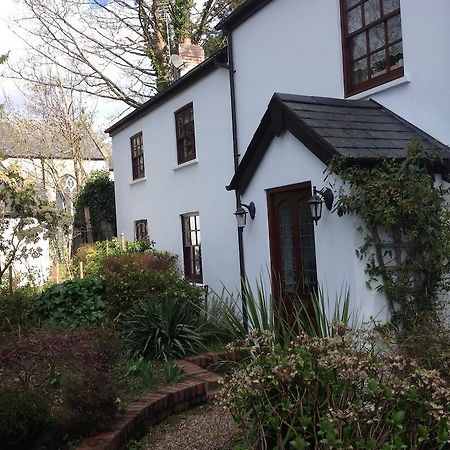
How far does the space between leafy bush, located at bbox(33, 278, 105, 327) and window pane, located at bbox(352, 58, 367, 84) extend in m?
Result: 5.21

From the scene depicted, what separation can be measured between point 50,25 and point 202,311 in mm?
18410

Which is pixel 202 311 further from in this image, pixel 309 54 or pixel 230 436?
pixel 309 54

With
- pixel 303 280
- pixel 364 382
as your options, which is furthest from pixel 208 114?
pixel 364 382

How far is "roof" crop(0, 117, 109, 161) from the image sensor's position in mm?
23969

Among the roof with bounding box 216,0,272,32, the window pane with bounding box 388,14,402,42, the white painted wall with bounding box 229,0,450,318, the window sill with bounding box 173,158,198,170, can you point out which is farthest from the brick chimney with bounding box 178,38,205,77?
the window pane with bounding box 388,14,402,42

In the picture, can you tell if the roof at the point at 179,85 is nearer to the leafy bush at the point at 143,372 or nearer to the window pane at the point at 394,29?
the window pane at the point at 394,29

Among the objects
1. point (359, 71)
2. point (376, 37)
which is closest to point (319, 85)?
point (359, 71)

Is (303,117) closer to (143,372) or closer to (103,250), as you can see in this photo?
(143,372)

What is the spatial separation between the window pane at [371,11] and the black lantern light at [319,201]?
2933 millimetres

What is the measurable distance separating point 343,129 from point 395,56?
5.49 feet

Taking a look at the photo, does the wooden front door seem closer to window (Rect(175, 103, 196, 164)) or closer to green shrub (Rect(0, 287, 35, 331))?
green shrub (Rect(0, 287, 35, 331))

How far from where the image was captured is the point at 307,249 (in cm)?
690

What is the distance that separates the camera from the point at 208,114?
1127 cm

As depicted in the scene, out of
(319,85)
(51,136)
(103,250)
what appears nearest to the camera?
(319,85)
